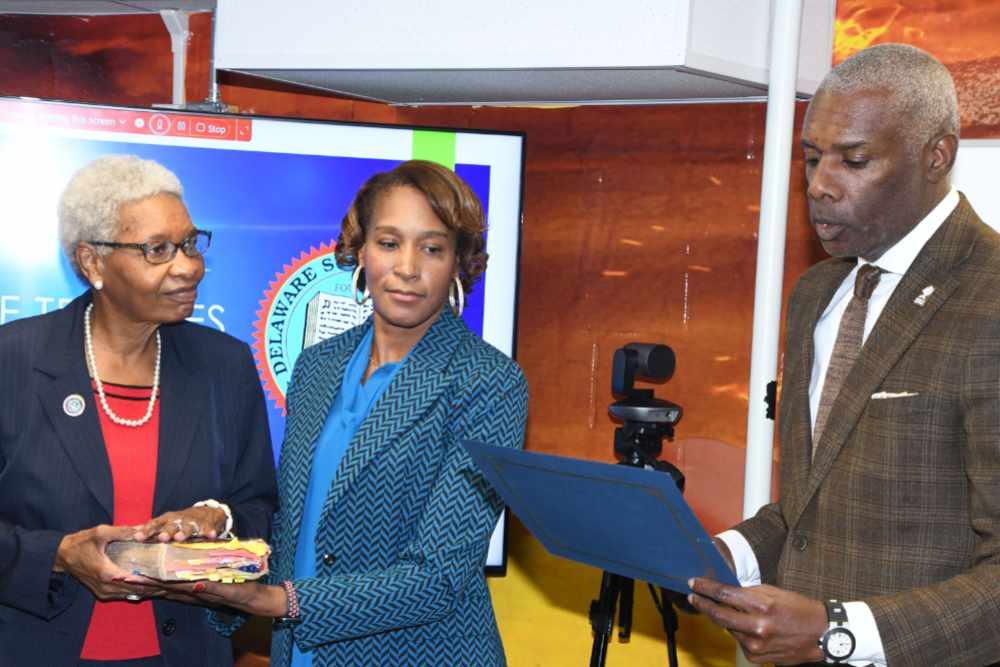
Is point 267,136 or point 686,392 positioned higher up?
point 267,136

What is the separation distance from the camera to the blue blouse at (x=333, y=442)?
2.37 meters

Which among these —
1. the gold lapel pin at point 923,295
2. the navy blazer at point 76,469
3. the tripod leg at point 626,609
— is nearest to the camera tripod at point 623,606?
the tripod leg at point 626,609

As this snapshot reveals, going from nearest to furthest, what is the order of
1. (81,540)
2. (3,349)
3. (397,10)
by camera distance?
(81,540)
(3,349)
(397,10)

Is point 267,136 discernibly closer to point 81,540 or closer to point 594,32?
point 594,32

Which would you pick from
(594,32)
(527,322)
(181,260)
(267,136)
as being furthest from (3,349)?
(527,322)

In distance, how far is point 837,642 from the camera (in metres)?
1.80

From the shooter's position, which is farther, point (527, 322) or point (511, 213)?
point (527, 322)

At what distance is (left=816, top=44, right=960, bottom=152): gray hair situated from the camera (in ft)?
6.31

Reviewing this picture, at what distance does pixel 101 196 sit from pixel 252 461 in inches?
26.0

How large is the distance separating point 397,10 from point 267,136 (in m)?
0.57

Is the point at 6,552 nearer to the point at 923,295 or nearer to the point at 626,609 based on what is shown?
the point at 923,295

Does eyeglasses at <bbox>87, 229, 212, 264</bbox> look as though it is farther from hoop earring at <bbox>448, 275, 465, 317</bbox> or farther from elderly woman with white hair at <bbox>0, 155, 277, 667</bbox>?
hoop earring at <bbox>448, 275, 465, 317</bbox>

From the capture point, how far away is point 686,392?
384 cm

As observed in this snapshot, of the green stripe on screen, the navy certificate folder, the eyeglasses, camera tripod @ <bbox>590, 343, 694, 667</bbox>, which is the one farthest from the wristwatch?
the green stripe on screen
